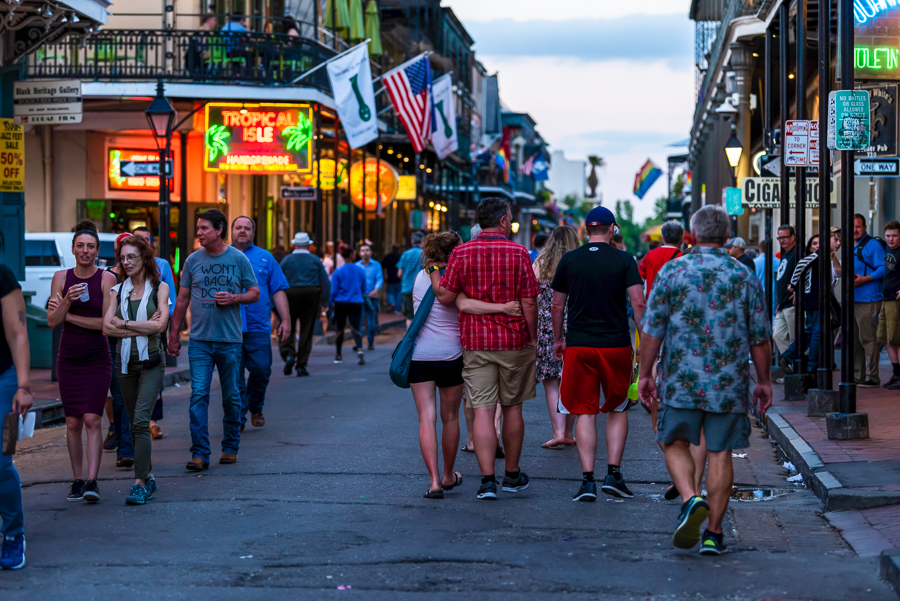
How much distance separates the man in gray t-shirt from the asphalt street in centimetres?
31

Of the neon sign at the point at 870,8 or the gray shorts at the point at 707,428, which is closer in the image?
the gray shorts at the point at 707,428

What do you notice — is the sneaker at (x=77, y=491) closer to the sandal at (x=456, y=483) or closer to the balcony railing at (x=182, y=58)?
the sandal at (x=456, y=483)

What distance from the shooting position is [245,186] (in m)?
29.5

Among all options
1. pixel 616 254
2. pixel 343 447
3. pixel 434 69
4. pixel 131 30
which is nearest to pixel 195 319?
pixel 343 447

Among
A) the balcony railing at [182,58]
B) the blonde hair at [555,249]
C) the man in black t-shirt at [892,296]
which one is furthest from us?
the balcony railing at [182,58]

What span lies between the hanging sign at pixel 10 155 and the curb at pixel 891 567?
11.0 meters

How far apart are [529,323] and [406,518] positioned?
1516mm

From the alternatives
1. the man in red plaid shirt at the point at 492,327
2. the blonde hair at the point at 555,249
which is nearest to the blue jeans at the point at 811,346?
the blonde hair at the point at 555,249

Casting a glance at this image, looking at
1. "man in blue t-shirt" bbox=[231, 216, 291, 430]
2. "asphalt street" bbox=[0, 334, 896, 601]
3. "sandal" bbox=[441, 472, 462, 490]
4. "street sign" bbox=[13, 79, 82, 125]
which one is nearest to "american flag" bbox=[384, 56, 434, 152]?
"street sign" bbox=[13, 79, 82, 125]

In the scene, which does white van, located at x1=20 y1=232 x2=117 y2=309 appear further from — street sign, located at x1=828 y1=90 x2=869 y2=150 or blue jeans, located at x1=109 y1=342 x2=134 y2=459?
street sign, located at x1=828 y1=90 x2=869 y2=150

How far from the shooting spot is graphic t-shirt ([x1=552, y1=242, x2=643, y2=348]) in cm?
748

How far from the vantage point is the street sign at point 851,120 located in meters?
9.36

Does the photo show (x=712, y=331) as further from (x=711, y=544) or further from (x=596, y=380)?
(x=596, y=380)

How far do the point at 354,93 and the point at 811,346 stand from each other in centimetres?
1438
